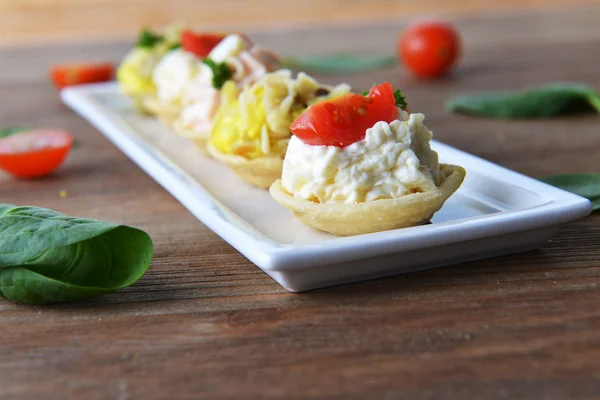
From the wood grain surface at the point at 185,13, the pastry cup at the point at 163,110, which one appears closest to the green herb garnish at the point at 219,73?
the pastry cup at the point at 163,110

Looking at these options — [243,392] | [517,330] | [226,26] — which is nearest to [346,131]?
[517,330]

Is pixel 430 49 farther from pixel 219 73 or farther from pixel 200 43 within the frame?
pixel 219 73

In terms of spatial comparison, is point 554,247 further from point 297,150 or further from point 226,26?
point 226,26

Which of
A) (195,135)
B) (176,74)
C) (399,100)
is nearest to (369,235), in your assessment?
(399,100)

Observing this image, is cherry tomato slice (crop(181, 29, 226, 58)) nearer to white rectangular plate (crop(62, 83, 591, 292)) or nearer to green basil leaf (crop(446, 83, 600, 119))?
white rectangular plate (crop(62, 83, 591, 292))

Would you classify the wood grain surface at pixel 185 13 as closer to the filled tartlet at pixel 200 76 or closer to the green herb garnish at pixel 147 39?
the green herb garnish at pixel 147 39

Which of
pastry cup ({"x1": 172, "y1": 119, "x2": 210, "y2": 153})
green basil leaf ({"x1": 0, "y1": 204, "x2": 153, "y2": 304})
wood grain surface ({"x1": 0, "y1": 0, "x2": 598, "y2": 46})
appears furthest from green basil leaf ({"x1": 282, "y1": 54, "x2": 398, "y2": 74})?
wood grain surface ({"x1": 0, "y1": 0, "x2": 598, "y2": 46})
